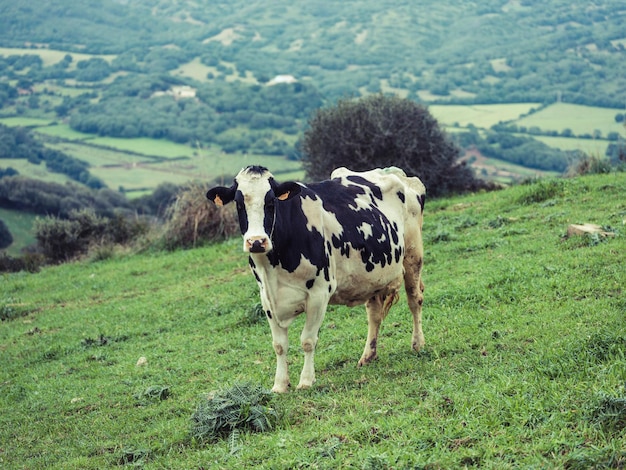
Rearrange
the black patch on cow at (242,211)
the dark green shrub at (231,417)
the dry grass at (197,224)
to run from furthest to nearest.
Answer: the dry grass at (197,224), the black patch on cow at (242,211), the dark green shrub at (231,417)

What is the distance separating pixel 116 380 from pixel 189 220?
12241 mm

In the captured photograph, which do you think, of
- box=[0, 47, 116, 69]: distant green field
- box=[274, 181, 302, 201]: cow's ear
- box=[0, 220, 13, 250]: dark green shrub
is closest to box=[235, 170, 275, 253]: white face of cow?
box=[274, 181, 302, 201]: cow's ear

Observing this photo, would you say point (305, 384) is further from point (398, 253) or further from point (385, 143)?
point (385, 143)

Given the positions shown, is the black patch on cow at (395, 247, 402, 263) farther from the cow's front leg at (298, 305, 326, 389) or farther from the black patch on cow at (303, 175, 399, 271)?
the cow's front leg at (298, 305, 326, 389)

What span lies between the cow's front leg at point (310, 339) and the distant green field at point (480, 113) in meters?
68.9

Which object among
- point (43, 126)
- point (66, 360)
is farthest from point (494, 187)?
point (43, 126)

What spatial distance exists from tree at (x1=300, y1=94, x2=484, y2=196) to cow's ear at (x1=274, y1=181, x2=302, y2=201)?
18729 mm

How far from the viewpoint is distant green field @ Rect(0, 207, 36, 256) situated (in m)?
38.8

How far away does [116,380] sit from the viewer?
11.7 metres

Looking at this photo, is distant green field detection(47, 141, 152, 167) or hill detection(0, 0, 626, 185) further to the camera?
hill detection(0, 0, 626, 185)

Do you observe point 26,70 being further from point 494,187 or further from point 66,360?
point 66,360

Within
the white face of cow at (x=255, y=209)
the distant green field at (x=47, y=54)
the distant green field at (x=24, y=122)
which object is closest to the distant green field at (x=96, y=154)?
the distant green field at (x=24, y=122)

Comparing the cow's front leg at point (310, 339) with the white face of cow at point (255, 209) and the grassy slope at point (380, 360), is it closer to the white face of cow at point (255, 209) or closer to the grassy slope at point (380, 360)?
the grassy slope at point (380, 360)

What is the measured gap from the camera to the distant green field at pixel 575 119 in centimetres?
7138
